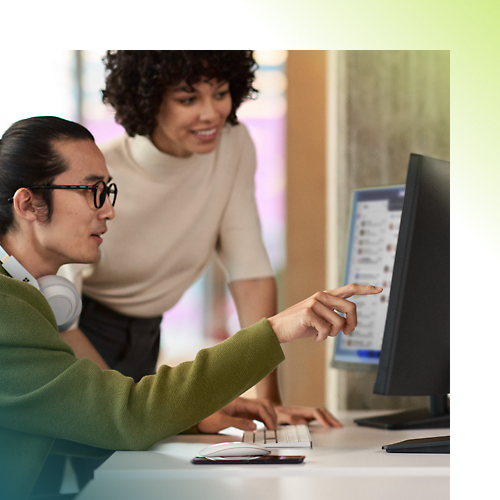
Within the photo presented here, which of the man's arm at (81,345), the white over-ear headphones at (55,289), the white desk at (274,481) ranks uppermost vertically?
the white over-ear headphones at (55,289)

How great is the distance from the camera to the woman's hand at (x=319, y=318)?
3.37 feet

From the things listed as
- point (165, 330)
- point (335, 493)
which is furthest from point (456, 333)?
point (165, 330)

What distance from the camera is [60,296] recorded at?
1.23 meters

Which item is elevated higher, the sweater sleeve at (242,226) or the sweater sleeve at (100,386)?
the sweater sleeve at (242,226)

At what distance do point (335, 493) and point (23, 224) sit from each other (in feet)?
2.81

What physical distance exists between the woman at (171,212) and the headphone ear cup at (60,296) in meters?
0.39

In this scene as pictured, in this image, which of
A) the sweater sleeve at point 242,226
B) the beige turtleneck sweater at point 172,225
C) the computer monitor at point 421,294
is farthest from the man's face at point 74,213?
the computer monitor at point 421,294

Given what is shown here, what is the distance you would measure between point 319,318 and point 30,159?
28.7 inches

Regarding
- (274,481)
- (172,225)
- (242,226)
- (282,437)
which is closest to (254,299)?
(242,226)

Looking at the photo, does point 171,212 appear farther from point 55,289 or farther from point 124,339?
point 55,289

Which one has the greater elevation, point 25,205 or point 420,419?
point 25,205

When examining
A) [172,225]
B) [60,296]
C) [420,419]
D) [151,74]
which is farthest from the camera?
[172,225]

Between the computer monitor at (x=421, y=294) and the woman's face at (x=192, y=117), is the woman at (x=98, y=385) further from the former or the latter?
the woman's face at (x=192, y=117)

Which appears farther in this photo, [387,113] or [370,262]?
[387,113]
